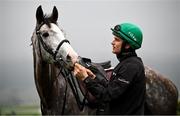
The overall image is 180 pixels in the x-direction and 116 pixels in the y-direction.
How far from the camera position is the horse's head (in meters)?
5.71

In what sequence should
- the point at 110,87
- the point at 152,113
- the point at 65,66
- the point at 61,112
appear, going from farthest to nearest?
the point at 152,113 < the point at 61,112 < the point at 65,66 < the point at 110,87

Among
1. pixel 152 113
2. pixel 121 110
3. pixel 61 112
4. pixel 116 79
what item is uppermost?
pixel 116 79

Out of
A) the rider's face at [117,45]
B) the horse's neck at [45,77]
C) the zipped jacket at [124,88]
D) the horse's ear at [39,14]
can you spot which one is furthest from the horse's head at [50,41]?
the zipped jacket at [124,88]

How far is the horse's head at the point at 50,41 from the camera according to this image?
5.71 m

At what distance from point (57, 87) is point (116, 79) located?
234 centimetres

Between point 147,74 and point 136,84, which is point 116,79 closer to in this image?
point 136,84

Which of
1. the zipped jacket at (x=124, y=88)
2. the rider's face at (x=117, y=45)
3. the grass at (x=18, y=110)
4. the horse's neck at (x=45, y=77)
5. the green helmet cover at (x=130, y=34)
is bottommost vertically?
the grass at (x=18, y=110)

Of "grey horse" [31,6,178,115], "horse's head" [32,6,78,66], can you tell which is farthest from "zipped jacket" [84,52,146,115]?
"grey horse" [31,6,178,115]

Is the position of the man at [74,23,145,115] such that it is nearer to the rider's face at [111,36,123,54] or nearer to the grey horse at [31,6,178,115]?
the rider's face at [111,36,123,54]

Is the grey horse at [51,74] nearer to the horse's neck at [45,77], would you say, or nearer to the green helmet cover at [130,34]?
the horse's neck at [45,77]

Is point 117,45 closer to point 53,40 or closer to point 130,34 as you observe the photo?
point 130,34

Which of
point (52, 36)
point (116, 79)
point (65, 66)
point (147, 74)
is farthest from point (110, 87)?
point (147, 74)

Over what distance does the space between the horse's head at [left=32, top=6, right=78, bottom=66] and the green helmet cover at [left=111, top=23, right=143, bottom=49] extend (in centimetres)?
130

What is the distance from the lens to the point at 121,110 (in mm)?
4176
